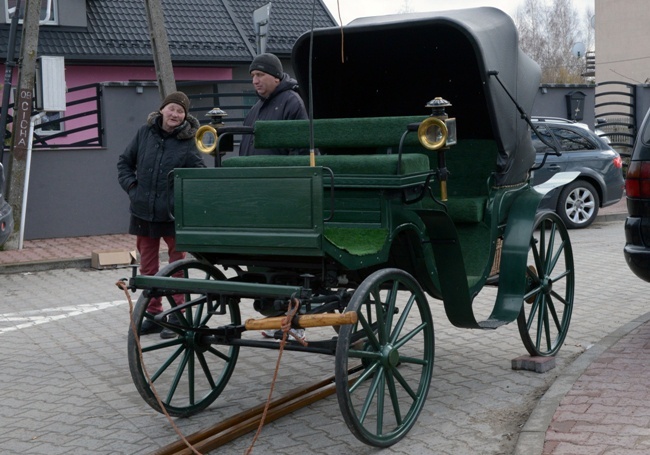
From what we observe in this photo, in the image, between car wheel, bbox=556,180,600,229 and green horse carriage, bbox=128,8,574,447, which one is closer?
green horse carriage, bbox=128,8,574,447

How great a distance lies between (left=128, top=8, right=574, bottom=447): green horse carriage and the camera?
204 inches

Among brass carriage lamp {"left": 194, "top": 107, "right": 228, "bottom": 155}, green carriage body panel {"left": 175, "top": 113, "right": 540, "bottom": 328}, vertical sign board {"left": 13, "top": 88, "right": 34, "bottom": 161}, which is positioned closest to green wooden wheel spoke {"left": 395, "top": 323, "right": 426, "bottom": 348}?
green carriage body panel {"left": 175, "top": 113, "right": 540, "bottom": 328}

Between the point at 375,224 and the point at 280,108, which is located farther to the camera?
the point at 280,108

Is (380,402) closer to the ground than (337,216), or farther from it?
closer to the ground

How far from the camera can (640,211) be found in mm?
7289

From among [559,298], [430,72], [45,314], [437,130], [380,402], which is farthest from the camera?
[45,314]

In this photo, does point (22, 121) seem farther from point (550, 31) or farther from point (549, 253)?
point (550, 31)

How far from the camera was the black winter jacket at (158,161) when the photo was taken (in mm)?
8086

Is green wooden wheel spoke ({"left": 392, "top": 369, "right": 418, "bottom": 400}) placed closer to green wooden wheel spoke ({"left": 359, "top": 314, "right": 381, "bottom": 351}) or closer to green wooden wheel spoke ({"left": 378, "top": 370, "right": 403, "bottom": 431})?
green wooden wheel spoke ({"left": 378, "top": 370, "right": 403, "bottom": 431})

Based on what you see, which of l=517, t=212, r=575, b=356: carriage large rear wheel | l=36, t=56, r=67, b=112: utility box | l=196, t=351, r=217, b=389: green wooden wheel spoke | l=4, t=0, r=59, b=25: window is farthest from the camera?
l=4, t=0, r=59, b=25: window

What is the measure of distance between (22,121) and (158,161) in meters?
6.93

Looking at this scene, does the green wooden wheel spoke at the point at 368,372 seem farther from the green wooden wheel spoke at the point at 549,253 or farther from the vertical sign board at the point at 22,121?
the vertical sign board at the point at 22,121

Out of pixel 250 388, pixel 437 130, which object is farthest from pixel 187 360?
pixel 437 130

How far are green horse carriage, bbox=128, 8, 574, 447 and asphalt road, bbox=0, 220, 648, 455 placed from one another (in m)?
0.20
